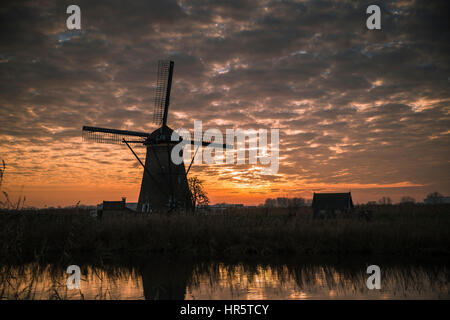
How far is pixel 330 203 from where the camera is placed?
3219cm

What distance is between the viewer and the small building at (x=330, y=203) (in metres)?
31.5

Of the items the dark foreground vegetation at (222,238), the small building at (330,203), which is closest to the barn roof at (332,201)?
the small building at (330,203)

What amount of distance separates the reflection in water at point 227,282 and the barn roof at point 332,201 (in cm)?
2235

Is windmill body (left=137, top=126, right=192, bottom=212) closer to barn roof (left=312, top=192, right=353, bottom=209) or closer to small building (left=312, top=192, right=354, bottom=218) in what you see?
small building (left=312, top=192, right=354, bottom=218)

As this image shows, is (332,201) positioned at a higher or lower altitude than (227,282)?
higher

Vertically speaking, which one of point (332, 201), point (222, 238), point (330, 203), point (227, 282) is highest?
point (332, 201)

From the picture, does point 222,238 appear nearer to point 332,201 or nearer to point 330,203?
point 330,203

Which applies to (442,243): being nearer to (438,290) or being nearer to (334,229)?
(334,229)

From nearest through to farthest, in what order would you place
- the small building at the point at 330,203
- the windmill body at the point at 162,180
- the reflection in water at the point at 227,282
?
the reflection in water at the point at 227,282, the windmill body at the point at 162,180, the small building at the point at 330,203

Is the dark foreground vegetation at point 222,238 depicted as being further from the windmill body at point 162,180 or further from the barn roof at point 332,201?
the barn roof at point 332,201

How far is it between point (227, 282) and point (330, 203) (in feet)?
84.7

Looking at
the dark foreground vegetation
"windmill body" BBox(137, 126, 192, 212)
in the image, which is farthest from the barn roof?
the dark foreground vegetation

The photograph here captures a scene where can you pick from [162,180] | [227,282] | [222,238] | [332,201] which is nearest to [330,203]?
[332,201]
